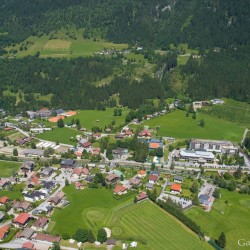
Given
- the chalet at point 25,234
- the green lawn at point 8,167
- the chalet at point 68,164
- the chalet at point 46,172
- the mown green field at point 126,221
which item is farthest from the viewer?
the chalet at point 68,164

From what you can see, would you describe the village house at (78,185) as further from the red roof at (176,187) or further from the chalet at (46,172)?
the red roof at (176,187)

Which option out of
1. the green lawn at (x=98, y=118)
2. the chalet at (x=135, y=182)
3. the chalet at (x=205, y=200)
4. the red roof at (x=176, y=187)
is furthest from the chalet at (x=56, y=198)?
the green lawn at (x=98, y=118)

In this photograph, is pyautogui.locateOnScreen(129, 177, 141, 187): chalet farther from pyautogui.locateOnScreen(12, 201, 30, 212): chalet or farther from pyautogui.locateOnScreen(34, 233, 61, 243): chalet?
pyautogui.locateOnScreen(34, 233, 61, 243): chalet

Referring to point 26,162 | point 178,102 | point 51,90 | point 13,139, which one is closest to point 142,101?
point 178,102

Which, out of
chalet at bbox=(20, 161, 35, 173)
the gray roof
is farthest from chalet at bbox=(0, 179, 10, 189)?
the gray roof

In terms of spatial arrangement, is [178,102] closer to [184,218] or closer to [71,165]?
[71,165]

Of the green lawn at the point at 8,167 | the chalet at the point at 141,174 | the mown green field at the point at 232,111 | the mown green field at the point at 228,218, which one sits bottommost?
the green lawn at the point at 8,167
